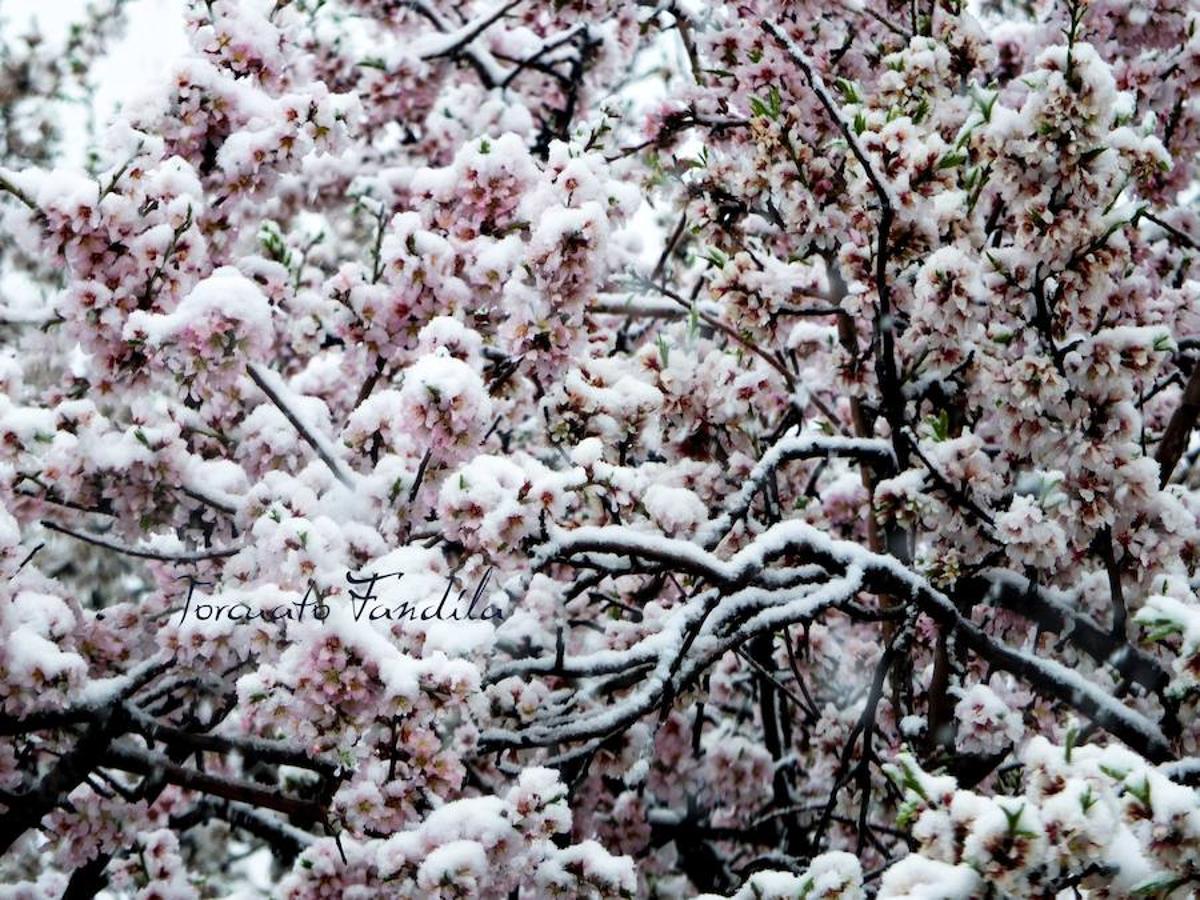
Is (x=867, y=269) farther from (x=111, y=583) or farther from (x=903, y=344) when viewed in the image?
(x=111, y=583)

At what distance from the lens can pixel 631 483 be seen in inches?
131

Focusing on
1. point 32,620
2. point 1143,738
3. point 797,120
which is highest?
point 797,120

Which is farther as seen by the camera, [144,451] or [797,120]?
[797,120]

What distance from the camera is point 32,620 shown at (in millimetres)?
3123

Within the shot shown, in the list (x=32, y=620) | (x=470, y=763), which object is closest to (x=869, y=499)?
(x=470, y=763)

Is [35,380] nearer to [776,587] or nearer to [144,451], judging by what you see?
[144,451]

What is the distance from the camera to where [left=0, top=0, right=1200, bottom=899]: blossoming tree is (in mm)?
2840

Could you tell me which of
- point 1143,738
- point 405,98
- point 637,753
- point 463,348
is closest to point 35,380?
point 405,98

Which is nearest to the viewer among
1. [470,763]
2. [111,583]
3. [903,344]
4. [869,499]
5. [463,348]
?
[463,348]

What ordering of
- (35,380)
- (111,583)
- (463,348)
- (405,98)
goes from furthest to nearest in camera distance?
1. (111,583)
2. (405,98)
3. (35,380)
4. (463,348)

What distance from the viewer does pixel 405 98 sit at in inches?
244

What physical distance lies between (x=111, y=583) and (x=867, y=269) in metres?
4.98

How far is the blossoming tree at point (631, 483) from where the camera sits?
9.32ft

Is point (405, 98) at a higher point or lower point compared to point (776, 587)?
higher
